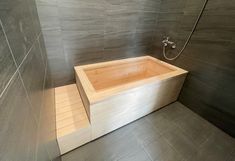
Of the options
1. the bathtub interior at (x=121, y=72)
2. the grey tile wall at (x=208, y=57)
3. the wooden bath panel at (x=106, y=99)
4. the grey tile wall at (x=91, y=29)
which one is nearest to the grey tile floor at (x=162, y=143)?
the wooden bath panel at (x=106, y=99)

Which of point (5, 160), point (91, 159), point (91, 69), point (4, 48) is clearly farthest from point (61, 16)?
point (91, 159)

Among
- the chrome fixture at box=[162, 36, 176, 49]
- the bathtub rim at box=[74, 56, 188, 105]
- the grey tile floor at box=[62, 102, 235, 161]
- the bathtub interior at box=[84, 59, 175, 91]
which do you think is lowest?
the grey tile floor at box=[62, 102, 235, 161]

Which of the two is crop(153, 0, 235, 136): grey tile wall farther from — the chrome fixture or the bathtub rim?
the bathtub rim

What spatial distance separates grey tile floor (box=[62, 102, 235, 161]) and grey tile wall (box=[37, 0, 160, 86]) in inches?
40.9

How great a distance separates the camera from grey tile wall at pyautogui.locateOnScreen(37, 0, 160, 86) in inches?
54.9

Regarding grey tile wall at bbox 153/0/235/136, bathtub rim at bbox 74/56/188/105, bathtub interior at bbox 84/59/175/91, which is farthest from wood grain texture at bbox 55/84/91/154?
grey tile wall at bbox 153/0/235/136

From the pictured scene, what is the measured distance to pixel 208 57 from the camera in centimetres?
151

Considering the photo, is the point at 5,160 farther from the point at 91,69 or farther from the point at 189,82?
the point at 189,82

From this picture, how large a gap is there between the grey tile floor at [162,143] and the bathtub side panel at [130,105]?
116 millimetres

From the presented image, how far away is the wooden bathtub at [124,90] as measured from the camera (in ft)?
3.95

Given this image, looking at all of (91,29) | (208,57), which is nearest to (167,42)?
(208,57)

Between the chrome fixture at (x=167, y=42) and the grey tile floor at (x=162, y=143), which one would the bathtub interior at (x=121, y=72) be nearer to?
the chrome fixture at (x=167, y=42)

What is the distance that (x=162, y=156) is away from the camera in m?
1.25

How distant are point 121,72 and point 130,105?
799 millimetres
